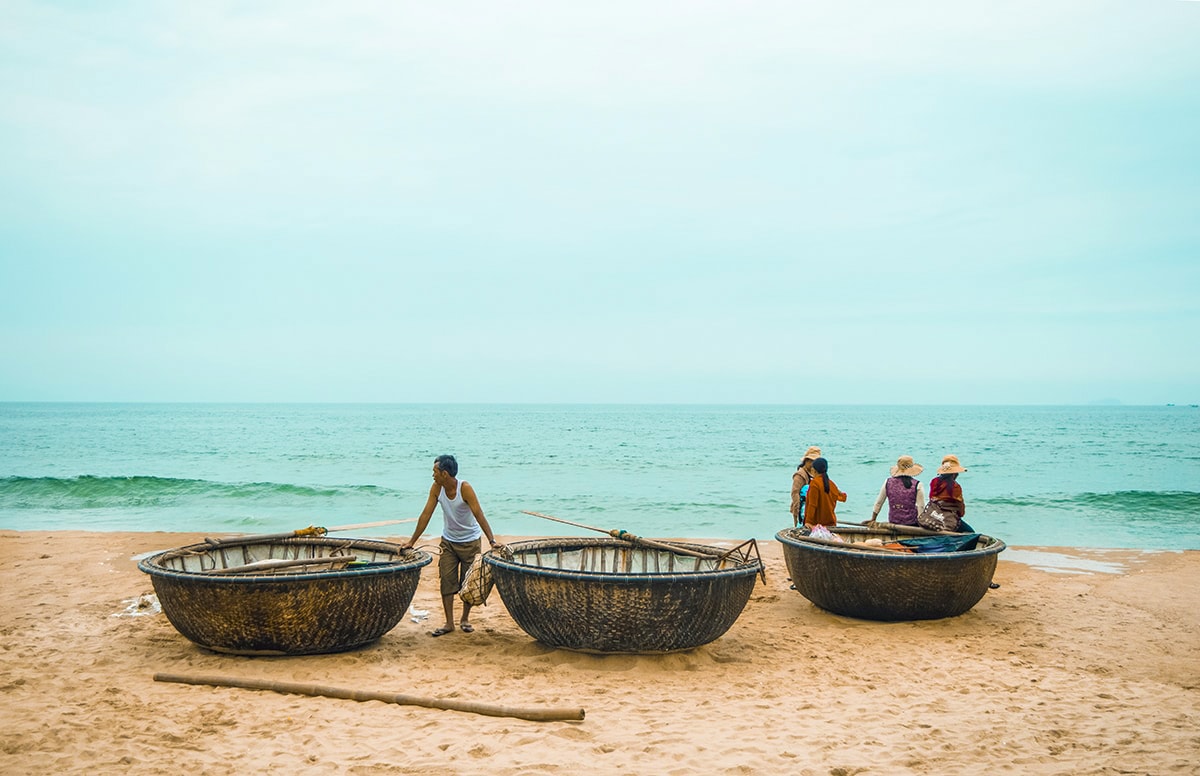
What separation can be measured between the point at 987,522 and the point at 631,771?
1687 centimetres

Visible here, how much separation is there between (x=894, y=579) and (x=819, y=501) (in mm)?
1530

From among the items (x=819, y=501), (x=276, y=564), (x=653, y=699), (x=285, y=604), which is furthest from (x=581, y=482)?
(x=653, y=699)

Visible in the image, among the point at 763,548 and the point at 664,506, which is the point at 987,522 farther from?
the point at 763,548

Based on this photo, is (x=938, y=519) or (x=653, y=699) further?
(x=938, y=519)

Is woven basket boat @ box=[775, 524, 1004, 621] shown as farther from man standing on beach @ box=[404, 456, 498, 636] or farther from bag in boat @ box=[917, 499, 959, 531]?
man standing on beach @ box=[404, 456, 498, 636]

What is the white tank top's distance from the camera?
6.68 metres

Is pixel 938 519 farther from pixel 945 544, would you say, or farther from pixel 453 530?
pixel 453 530

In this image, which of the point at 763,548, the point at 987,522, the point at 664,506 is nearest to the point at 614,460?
the point at 664,506

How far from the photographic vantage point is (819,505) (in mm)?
8383

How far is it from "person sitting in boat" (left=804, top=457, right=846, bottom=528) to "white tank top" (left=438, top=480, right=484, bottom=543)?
3.47 meters

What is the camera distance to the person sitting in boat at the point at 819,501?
27.5 feet

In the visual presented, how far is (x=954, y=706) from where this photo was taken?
202 inches

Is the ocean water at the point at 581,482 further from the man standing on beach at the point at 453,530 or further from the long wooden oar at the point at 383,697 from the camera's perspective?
the long wooden oar at the point at 383,697

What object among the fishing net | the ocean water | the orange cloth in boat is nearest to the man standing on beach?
the fishing net
